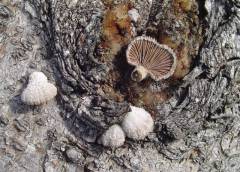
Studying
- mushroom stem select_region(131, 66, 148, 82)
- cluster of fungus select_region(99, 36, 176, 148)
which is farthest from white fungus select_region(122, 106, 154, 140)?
mushroom stem select_region(131, 66, 148, 82)

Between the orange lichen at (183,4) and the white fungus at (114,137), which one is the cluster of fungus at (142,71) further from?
the orange lichen at (183,4)

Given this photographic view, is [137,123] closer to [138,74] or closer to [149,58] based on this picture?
[138,74]

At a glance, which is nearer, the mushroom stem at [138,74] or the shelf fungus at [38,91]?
the mushroom stem at [138,74]

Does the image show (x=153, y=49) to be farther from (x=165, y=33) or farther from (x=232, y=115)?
(x=232, y=115)

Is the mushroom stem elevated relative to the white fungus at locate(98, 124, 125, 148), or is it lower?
elevated

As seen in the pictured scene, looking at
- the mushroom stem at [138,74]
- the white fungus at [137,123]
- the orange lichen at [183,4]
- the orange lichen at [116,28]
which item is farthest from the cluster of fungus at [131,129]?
the orange lichen at [183,4]

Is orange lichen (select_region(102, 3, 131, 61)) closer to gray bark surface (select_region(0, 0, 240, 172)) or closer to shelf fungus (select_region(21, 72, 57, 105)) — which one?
gray bark surface (select_region(0, 0, 240, 172))
